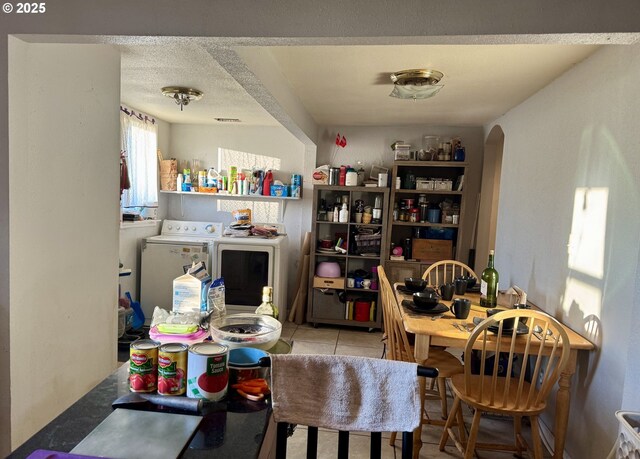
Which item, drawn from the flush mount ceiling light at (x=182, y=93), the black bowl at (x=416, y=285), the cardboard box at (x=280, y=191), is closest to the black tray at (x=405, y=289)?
the black bowl at (x=416, y=285)

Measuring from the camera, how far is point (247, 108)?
11.8ft

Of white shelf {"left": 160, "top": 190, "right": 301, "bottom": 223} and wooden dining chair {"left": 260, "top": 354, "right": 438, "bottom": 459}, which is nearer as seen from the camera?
wooden dining chair {"left": 260, "top": 354, "right": 438, "bottom": 459}

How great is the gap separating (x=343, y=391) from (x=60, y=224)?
1614 mm

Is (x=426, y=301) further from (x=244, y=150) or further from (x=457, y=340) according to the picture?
(x=244, y=150)

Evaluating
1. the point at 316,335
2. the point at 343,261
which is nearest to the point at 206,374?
the point at 316,335

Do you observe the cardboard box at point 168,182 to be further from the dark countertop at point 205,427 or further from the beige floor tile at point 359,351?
the dark countertop at point 205,427

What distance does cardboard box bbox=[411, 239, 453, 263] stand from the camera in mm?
4047

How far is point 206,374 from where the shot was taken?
0.99 metres

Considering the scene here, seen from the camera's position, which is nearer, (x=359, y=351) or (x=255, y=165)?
(x=359, y=351)

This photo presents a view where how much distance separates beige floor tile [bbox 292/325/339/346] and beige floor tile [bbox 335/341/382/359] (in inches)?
5.9

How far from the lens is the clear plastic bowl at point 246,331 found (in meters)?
1.20

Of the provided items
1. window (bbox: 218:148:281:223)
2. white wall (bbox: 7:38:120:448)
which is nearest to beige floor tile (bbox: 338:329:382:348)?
window (bbox: 218:148:281:223)

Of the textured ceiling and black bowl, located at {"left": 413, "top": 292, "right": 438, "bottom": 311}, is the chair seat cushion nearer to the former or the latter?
black bowl, located at {"left": 413, "top": 292, "right": 438, "bottom": 311}

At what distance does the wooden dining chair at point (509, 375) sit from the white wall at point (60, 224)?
1955mm
